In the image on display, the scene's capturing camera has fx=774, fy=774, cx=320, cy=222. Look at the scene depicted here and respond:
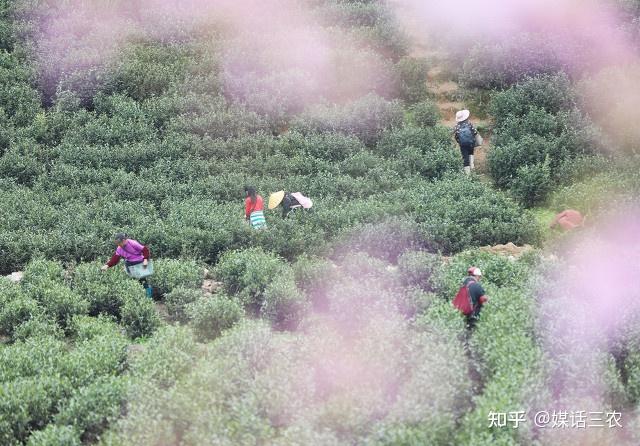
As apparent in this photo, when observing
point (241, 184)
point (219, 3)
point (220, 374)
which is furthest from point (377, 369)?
point (219, 3)

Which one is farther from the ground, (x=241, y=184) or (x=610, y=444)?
(x=610, y=444)

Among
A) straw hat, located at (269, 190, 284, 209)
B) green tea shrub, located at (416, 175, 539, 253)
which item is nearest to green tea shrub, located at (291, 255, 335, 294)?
straw hat, located at (269, 190, 284, 209)

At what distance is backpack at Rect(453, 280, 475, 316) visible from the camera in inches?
450

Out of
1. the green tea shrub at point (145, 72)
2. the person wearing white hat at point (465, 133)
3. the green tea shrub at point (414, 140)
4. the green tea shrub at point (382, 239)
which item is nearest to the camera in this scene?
the green tea shrub at point (382, 239)

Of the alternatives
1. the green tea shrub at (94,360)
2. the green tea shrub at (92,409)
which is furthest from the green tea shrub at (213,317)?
the green tea shrub at (92,409)

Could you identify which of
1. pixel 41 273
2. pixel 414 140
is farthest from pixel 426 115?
pixel 41 273

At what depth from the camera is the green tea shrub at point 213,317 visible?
12.2 m

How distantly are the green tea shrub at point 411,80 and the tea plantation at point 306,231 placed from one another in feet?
0.21

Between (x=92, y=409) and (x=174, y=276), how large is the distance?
3842 mm

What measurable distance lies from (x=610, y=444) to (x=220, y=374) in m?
4.98

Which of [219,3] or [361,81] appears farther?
[219,3]

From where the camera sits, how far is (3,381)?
10.8 metres

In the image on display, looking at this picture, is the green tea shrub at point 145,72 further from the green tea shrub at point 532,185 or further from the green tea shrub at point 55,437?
the green tea shrub at point 55,437

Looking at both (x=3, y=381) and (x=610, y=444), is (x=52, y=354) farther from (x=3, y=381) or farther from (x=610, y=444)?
(x=610, y=444)
